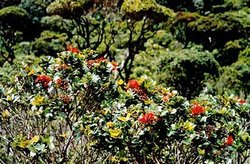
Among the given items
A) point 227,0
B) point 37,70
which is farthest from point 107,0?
point 227,0

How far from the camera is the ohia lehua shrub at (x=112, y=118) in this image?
12.4ft

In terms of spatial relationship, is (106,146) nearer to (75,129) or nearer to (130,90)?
(75,129)

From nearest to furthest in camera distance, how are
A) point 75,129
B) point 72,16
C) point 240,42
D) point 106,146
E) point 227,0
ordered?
1. point 106,146
2. point 75,129
3. point 72,16
4. point 240,42
5. point 227,0

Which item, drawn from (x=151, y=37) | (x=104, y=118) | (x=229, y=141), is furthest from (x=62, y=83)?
(x=151, y=37)

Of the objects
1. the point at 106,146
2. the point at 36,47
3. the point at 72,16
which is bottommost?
the point at 36,47

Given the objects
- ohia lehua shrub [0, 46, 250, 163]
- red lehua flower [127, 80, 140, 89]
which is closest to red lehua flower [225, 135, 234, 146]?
ohia lehua shrub [0, 46, 250, 163]

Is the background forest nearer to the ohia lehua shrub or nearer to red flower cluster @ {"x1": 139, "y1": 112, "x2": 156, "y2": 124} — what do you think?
the ohia lehua shrub

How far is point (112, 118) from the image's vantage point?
156 inches

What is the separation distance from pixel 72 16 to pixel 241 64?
4.76m

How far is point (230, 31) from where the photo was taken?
64.2ft

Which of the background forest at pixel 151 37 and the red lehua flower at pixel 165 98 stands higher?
the red lehua flower at pixel 165 98

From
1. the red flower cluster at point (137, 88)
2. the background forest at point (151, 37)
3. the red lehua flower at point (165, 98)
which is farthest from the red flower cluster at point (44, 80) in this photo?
the red lehua flower at point (165, 98)

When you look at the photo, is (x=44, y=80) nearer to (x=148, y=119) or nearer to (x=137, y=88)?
(x=137, y=88)

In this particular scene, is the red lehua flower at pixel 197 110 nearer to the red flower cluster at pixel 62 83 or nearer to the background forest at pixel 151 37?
the red flower cluster at pixel 62 83
